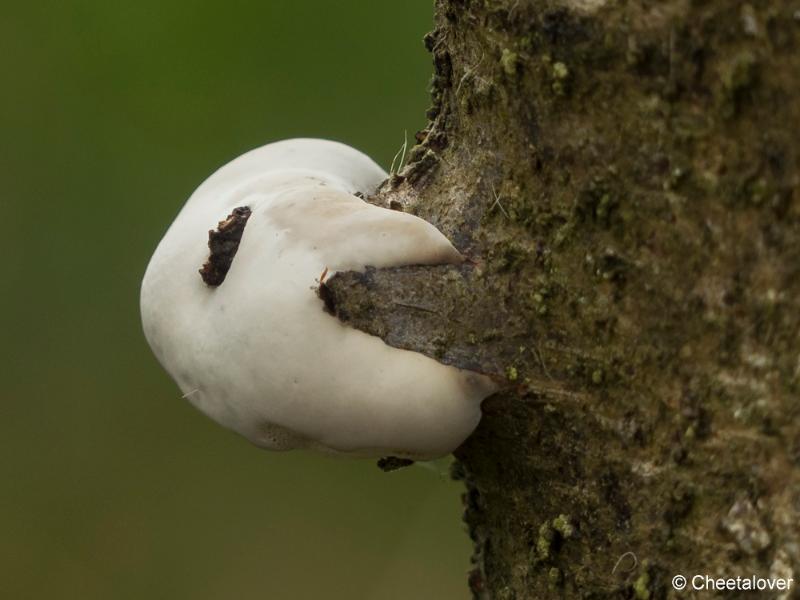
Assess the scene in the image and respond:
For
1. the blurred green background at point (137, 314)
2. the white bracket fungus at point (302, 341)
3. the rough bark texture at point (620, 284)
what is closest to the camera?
the rough bark texture at point (620, 284)

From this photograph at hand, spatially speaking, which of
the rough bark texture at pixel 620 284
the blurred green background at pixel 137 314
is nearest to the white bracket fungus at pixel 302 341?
the rough bark texture at pixel 620 284

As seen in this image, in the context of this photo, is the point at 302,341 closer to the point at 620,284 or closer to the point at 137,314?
the point at 620,284

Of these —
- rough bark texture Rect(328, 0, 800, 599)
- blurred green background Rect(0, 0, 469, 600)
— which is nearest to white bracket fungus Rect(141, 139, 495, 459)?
rough bark texture Rect(328, 0, 800, 599)

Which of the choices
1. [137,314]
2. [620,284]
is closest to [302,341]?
[620,284]

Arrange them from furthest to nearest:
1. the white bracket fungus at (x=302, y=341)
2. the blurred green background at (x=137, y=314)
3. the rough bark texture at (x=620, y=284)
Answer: the blurred green background at (x=137, y=314)
the white bracket fungus at (x=302, y=341)
the rough bark texture at (x=620, y=284)

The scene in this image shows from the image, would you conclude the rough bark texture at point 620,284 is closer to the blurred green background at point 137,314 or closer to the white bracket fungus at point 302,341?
the white bracket fungus at point 302,341

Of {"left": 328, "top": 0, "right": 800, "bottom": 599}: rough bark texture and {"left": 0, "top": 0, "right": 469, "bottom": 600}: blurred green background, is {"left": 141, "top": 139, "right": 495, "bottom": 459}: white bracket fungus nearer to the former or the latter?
{"left": 328, "top": 0, "right": 800, "bottom": 599}: rough bark texture
